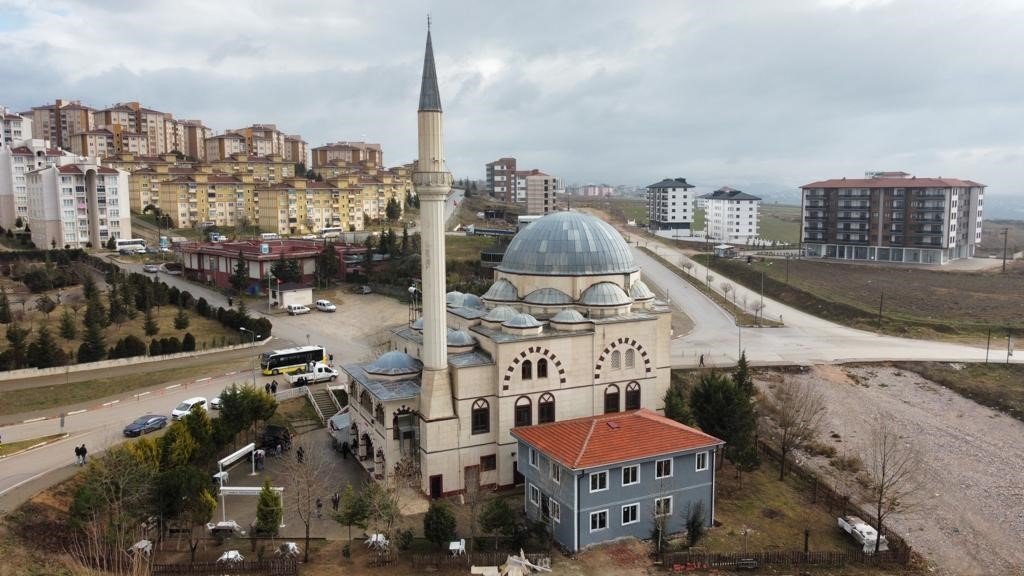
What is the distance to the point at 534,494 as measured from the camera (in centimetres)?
2564

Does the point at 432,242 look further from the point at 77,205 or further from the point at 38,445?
the point at 77,205

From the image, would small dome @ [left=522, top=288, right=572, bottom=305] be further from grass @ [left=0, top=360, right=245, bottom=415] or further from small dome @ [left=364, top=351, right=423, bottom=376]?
grass @ [left=0, top=360, right=245, bottom=415]

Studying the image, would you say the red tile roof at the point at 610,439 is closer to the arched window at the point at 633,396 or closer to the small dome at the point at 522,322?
the arched window at the point at 633,396

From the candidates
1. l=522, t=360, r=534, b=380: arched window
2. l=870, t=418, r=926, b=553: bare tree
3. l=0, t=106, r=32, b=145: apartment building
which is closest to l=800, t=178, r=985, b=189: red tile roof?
l=870, t=418, r=926, b=553: bare tree

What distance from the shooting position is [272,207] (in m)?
90.2

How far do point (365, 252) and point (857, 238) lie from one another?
60676mm

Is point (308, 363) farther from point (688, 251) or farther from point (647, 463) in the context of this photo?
point (688, 251)

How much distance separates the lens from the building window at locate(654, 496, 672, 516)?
24.0 meters

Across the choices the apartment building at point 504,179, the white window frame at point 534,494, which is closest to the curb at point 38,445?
the white window frame at point 534,494

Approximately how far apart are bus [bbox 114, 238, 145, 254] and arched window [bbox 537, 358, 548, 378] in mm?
59919

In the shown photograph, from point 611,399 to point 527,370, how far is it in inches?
164

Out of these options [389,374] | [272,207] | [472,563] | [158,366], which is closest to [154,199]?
[272,207]

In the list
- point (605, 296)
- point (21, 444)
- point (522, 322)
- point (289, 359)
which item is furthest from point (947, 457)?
point (21, 444)

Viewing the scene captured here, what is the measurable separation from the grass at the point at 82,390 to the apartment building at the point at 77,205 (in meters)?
42.1
